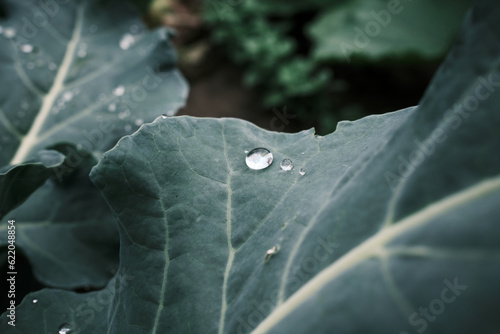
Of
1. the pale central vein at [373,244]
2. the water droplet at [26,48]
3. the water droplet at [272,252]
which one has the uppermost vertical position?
the water droplet at [26,48]

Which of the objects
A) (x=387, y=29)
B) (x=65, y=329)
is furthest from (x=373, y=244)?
(x=387, y=29)

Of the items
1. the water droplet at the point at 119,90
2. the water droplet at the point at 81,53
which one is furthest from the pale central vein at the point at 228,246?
the water droplet at the point at 81,53

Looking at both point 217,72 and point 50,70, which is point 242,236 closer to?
point 50,70

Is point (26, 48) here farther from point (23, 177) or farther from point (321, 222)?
point (321, 222)

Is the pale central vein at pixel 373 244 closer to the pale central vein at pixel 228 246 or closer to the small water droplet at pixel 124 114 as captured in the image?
the pale central vein at pixel 228 246

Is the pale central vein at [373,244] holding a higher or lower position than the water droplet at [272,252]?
lower

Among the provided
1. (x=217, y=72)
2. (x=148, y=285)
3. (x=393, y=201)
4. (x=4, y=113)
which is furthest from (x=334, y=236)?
(x=217, y=72)

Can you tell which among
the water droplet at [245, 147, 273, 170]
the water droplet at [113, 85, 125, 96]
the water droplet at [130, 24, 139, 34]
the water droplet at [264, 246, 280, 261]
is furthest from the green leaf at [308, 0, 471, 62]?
the water droplet at [264, 246, 280, 261]
